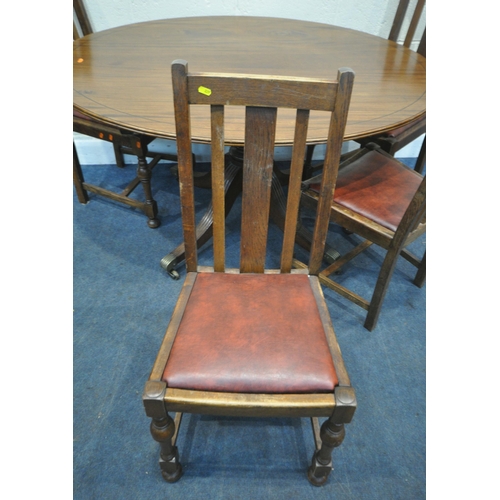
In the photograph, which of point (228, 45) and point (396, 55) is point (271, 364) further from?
point (396, 55)

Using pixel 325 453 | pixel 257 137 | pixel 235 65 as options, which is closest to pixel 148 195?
pixel 235 65

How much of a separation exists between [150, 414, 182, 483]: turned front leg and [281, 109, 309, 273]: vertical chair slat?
1.86ft

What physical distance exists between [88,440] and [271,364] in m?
0.81

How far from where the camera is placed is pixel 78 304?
5.65 feet

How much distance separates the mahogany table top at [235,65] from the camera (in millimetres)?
1295

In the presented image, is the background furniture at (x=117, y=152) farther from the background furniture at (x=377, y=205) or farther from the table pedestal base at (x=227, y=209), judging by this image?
the background furniture at (x=377, y=205)

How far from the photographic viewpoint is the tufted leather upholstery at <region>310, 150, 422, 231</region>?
1431mm

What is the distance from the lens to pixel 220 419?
1.36 meters

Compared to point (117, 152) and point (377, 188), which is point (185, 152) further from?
point (117, 152)

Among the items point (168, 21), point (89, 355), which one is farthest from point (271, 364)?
point (168, 21)

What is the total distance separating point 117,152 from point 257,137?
6.10 ft

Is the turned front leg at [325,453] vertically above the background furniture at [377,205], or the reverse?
the background furniture at [377,205]

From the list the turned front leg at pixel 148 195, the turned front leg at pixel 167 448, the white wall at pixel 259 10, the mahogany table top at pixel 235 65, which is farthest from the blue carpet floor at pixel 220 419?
the white wall at pixel 259 10

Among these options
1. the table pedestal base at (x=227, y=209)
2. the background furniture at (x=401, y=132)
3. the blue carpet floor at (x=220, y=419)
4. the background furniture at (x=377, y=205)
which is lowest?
the blue carpet floor at (x=220, y=419)
